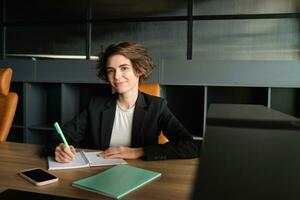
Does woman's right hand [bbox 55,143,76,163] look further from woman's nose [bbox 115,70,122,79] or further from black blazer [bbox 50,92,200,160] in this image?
woman's nose [bbox 115,70,122,79]

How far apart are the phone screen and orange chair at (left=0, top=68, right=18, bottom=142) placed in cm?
102

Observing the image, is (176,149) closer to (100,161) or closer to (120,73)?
(100,161)

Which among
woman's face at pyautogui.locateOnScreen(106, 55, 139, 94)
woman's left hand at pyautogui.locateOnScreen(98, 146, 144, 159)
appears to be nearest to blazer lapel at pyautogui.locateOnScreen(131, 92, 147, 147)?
woman's face at pyautogui.locateOnScreen(106, 55, 139, 94)

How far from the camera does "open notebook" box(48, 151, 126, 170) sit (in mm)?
1094

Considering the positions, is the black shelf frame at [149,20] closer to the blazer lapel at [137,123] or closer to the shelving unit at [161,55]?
the shelving unit at [161,55]

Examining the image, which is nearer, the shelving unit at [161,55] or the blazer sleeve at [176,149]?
the blazer sleeve at [176,149]

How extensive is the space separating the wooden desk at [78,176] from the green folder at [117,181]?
2cm

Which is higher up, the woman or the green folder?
the woman

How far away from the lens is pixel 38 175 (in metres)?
0.97

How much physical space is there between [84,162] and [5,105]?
4.02 ft

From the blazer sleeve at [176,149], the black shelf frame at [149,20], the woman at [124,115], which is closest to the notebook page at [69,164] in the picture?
the blazer sleeve at [176,149]

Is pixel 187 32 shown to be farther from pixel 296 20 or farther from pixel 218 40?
pixel 296 20

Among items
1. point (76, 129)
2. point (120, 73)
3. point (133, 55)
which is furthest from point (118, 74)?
point (76, 129)

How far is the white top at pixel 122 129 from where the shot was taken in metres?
1.59
